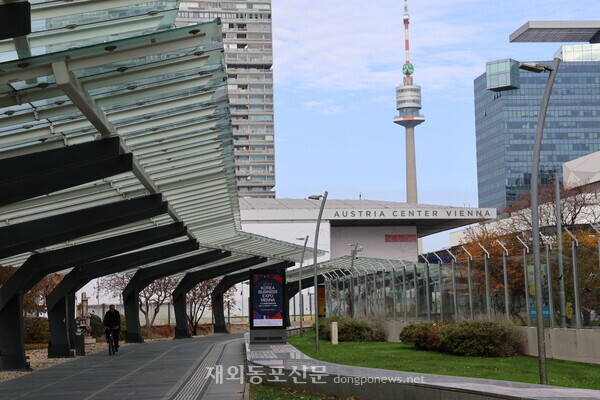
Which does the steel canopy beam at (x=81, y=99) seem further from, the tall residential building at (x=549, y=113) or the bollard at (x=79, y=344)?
the tall residential building at (x=549, y=113)

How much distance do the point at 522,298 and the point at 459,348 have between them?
2.41 m

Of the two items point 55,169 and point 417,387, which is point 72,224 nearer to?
point 55,169

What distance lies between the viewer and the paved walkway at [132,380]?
748 inches

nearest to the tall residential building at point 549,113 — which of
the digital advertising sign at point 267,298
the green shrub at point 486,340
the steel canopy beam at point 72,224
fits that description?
the digital advertising sign at point 267,298

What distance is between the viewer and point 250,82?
7559 inches

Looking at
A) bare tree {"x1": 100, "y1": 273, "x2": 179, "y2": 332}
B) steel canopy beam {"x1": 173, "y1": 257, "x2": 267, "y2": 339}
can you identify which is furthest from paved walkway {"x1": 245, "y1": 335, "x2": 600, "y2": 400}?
bare tree {"x1": 100, "y1": 273, "x2": 179, "y2": 332}

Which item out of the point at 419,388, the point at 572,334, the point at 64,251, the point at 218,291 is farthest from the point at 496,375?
the point at 218,291

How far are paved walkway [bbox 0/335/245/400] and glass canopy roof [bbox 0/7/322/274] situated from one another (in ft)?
14.3

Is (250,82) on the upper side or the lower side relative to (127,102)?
upper

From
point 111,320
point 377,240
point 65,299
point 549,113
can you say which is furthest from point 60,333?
point 549,113

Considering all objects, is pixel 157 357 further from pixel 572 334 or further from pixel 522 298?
pixel 572 334

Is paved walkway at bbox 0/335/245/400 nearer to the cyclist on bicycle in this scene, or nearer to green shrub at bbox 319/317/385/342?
the cyclist on bicycle

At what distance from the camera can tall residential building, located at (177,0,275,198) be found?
191m

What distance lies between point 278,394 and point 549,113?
17853 centimetres
